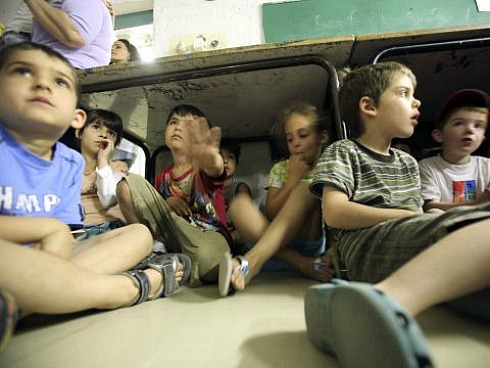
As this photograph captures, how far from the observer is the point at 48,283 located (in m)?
0.40

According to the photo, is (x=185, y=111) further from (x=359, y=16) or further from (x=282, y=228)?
(x=359, y=16)

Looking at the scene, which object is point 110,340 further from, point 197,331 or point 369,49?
point 369,49

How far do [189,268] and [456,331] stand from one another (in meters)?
0.53

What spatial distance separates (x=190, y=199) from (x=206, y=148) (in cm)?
18

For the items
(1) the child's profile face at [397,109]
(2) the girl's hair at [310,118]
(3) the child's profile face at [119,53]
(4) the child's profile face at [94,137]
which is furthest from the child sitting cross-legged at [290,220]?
(3) the child's profile face at [119,53]

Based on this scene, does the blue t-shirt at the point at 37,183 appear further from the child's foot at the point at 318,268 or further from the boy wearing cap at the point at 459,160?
the boy wearing cap at the point at 459,160

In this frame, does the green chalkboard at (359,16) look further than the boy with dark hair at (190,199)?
Yes

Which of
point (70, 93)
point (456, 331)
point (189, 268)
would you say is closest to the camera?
point (456, 331)

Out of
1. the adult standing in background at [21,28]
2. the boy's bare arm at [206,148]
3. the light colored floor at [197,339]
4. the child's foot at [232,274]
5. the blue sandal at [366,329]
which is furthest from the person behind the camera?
the adult standing in background at [21,28]

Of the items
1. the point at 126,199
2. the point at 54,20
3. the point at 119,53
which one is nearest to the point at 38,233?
the point at 126,199

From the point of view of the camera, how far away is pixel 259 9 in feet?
6.52

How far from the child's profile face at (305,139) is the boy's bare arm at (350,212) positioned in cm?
30

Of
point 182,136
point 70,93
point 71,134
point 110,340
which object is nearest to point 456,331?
point 110,340

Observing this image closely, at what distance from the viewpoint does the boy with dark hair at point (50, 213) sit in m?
0.42
